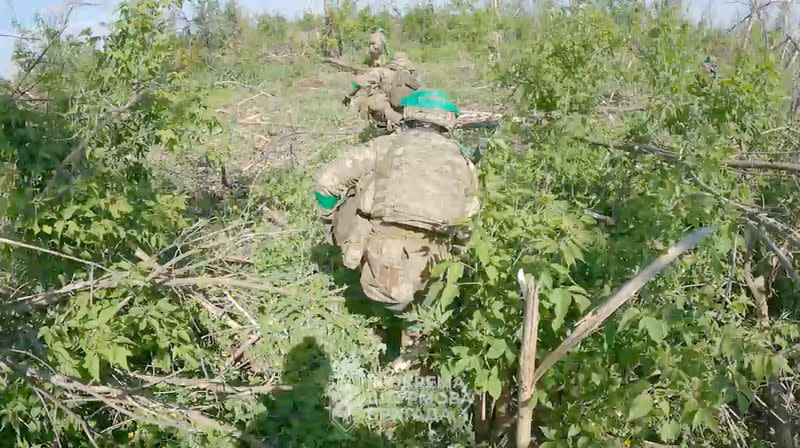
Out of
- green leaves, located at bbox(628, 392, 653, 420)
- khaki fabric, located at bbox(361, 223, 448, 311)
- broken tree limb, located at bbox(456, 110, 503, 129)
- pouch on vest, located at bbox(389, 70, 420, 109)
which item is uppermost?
pouch on vest, located at bbox(389, 70, 420, 109)

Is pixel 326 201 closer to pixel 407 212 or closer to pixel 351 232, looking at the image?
pixel 351 232

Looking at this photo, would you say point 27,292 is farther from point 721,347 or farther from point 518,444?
point 721,347

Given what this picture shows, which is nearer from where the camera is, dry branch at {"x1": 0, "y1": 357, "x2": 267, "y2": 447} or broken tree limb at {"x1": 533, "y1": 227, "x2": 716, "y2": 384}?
broken tree limb at {"x1": 533, "y1": 227, "x2": 716, "y2": 384}

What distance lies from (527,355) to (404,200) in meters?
1.71

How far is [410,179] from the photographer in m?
3.78

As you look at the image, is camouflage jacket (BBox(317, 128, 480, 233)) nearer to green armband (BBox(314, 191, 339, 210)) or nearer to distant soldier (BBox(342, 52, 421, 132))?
green armband (BBox(314, 191, 339, 210))

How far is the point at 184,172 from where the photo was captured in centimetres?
641

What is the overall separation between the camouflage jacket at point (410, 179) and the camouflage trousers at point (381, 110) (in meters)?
2.38

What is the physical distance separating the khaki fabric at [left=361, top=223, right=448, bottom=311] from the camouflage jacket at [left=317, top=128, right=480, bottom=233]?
11cm

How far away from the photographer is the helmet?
4141 millimetres

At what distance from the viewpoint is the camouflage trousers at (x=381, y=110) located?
21.5 feet

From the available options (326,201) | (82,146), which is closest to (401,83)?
(326,201)

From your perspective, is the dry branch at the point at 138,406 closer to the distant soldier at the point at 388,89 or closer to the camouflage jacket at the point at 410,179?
the camouflage jacket at the point at 410,179

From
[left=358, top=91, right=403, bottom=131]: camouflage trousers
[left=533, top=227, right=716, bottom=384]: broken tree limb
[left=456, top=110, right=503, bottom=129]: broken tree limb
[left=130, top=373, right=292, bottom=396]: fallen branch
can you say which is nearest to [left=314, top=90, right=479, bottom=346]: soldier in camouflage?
[left=130, top=373, right=292, bottom=396]: fallen branch
